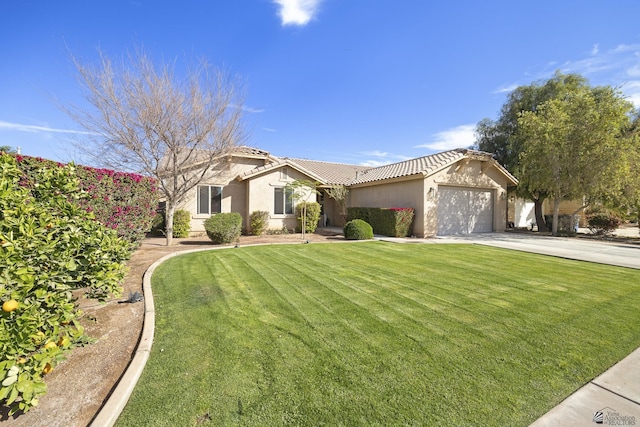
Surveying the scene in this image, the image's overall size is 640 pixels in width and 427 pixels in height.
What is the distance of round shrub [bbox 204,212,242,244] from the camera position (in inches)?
453

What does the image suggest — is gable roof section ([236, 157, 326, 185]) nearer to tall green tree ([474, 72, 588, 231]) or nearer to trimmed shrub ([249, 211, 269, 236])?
trimmed shrub ([249, 211, 269, 236])

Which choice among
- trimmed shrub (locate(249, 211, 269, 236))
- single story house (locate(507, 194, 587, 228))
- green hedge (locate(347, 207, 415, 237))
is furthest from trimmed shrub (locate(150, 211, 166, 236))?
single story house (locate(507, 194, 587, 228))

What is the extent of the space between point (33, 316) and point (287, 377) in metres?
2.10

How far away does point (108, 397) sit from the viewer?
8.21ft

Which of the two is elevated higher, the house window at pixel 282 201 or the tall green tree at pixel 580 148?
the tall green tree at pixel 580 148

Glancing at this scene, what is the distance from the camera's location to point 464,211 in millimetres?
16469

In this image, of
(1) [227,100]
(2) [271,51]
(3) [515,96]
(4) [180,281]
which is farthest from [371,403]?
(3) [515,96]

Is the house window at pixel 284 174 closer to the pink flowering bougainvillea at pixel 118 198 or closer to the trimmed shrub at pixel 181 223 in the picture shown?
the trimmed shrub at pixel 181 223

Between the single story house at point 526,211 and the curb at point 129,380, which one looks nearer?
the curb at point 129,380

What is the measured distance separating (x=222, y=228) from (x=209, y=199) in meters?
4.87

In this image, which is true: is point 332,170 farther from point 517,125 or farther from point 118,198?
point 118,198

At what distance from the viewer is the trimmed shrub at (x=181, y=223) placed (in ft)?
46.9

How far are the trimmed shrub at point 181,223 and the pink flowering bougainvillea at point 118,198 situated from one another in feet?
20.6

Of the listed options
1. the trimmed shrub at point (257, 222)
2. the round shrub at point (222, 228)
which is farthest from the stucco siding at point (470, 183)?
the round shrub at point (222, 228)
